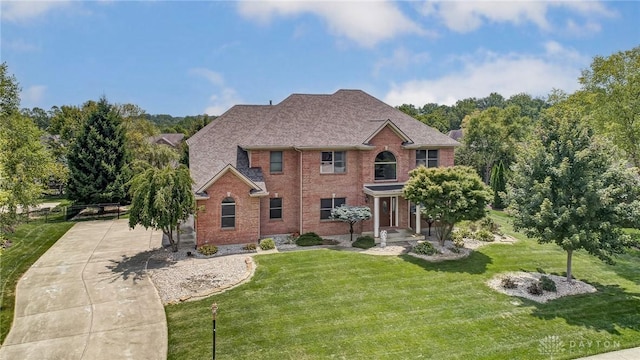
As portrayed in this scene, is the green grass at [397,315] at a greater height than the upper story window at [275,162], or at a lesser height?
lesser

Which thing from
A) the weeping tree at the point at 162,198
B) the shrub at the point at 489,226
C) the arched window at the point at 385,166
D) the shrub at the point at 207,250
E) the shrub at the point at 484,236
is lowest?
the shrub at the point at 207,250

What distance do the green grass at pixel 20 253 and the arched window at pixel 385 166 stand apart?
19369 millimetres

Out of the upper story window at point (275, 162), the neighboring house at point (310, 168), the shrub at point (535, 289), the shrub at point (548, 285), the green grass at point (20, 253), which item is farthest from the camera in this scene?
the upper story window at point (275, 162)

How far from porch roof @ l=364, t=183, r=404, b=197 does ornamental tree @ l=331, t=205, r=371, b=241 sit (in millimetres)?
1164

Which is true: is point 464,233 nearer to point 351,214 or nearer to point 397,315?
point 351,214

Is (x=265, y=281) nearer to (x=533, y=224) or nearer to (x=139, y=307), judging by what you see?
(x=139, y=307)

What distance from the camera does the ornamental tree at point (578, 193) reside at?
13984 millimetres

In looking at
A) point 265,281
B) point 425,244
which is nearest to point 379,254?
point 425,244

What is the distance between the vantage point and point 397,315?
12.9 meters

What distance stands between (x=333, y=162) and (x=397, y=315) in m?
12.4

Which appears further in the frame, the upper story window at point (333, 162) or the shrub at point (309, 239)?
the upper story window at point (333, 162)

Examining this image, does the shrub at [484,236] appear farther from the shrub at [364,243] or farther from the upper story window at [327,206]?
the upper story window at [327,206]

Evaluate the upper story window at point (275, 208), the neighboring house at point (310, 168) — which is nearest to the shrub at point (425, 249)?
the neighboring house at point (310, 168)

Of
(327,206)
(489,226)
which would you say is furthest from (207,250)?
(489,226)
